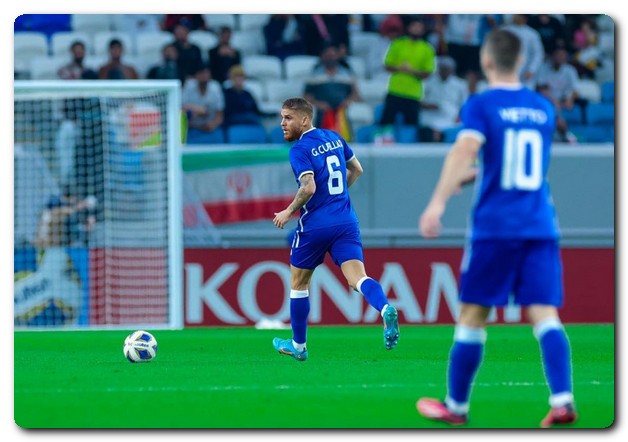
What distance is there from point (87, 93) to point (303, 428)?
7.42 metres

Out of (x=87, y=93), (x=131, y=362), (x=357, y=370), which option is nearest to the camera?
(x=357, y=370)

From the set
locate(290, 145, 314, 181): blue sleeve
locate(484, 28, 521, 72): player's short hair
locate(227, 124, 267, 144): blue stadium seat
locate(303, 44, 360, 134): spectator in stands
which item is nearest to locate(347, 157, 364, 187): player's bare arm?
Result: locate(290, 145, 314, 181): blue sleeve

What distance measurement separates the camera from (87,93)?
40.2 ft

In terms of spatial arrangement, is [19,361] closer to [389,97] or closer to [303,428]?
[303,428]

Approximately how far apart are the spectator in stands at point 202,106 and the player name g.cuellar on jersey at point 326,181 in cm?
609

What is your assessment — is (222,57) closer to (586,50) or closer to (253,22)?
(253,22)

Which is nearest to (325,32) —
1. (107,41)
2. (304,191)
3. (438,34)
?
(438,34)

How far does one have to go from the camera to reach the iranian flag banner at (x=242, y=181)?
13.2m

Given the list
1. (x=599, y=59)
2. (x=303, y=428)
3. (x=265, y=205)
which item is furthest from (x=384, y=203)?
(x=303, y=428)

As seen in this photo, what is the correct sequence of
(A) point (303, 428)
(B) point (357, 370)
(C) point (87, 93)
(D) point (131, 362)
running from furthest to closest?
(C) point (87, 93) → (D) point (131, 362) → (B) point (357, 370) → (A) point (303, 428)

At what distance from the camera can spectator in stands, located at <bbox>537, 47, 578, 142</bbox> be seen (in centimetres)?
1501

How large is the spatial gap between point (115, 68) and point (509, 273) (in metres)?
9.47

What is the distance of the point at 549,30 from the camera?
15.4 meters

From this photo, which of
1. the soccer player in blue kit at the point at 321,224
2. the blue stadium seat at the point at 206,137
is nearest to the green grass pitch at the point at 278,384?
the soccer player in blue kit at the point at 321,224
